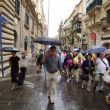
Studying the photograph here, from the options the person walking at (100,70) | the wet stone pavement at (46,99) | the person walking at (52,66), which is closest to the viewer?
the wet stone pavement at (46,99)

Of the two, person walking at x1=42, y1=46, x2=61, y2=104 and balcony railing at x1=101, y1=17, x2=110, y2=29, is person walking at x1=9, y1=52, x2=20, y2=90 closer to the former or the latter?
person walking at x1=42, y1=46, x2=61, y2=104

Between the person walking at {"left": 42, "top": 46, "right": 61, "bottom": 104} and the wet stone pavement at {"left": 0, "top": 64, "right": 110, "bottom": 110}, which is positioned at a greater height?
the person walking at {"left": 42, "top": 46, "right": 61, "bottom": 104}

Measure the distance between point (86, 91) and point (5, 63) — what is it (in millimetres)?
7312

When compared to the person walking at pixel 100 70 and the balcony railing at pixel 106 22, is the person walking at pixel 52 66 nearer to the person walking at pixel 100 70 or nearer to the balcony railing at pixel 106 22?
the person walking at pixel 100 70

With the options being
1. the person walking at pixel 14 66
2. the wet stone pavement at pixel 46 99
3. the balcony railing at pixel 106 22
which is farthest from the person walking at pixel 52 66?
the balcony railing at pixel 106 22

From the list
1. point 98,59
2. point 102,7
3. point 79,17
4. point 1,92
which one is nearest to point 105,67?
point 98,59

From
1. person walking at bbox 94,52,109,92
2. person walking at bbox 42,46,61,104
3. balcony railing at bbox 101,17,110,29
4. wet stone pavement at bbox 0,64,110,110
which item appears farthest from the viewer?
balcony railing at bbox 101,17,110,29

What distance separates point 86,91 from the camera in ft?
43.1

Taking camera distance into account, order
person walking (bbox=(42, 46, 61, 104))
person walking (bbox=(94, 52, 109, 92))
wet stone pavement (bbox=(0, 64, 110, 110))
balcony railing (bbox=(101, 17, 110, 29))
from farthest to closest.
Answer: balcony railing (bbox=(101, 17, 110, 29)) < person walking (bbox=(94, 52, 109, 92)) < person walking (bbox=(42, 46, 61, 104)) < wet stone pavement (bbox=(0, 64, 110, 110))

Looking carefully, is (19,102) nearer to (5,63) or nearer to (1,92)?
(1,92)

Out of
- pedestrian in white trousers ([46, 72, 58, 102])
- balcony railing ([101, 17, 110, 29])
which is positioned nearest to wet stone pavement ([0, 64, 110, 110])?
pedestrian in white trousers ([46, 72, 58, 102])

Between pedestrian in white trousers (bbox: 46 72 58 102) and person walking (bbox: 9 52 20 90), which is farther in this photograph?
person walking (bbox: 9 52 20 90)

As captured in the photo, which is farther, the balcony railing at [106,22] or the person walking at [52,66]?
the balcony railing at [106,22]

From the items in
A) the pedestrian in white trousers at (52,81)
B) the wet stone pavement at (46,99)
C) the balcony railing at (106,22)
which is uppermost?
the balcony railing at (106,22)
